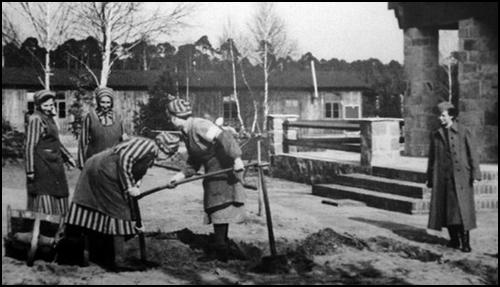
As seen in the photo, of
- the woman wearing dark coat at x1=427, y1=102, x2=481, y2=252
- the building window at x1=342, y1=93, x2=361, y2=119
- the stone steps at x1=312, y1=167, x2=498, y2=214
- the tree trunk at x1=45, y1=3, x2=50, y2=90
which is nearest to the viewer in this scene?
the woman wearing dark coat at x1=427, y1=102, x2=481, y2=252

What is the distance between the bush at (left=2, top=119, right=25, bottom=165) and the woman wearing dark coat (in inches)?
272

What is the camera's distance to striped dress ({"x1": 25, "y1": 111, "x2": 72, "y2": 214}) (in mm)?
4949

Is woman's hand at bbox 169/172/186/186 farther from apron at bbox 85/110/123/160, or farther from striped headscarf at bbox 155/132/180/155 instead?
apron at bbox 85/110/123/160

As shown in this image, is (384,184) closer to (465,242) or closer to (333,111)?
(465,242)

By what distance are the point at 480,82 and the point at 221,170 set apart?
6.28 metres

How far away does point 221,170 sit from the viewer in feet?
15.9

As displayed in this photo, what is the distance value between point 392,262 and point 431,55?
6.94 meters

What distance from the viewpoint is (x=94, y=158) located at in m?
4.52

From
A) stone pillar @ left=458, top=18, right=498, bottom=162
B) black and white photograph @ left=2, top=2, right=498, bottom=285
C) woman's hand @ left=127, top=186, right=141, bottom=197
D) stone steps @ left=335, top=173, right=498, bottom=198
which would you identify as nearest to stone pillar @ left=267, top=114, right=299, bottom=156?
black and white photograph @ left=2, top=2, right=498, bottom=285

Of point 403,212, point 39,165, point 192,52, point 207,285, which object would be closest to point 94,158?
point 39,165

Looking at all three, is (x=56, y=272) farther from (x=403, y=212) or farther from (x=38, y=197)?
(x=403, y=212)

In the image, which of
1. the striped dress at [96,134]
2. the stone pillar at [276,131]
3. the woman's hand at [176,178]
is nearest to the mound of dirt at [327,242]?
the woman's hand at [176,178]

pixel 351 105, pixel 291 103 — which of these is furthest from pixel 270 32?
pixel 351 105

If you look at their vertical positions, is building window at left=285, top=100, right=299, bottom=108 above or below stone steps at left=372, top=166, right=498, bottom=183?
above
